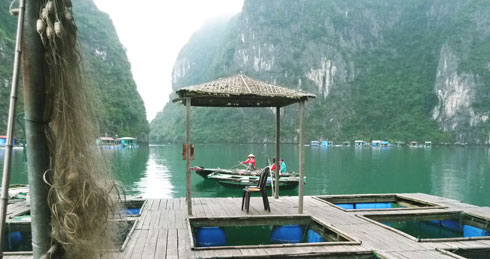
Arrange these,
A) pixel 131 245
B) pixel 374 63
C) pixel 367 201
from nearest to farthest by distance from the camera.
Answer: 1. pixel 131 245
2. pixel 367 201
3. pixel 374 63

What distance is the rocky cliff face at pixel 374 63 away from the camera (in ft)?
373

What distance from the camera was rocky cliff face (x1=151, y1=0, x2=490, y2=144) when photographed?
11356cm

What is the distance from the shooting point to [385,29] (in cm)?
15238

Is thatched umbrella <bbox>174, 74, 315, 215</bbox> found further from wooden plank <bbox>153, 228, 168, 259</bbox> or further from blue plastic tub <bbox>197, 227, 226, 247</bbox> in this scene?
wooden plank <bbox>153, 228, 168, 259</bbox>

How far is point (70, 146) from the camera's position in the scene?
1549 mm

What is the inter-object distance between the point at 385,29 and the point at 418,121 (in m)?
51.8

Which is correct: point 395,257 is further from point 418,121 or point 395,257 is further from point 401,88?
point 401,88

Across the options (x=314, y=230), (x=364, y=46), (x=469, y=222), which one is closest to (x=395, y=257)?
(x=314, y=230)

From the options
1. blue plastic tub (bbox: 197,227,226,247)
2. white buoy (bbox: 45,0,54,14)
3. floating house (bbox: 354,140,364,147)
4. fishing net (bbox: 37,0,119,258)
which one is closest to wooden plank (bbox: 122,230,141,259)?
blue plastic tub (bbox: 197,227,226,247)

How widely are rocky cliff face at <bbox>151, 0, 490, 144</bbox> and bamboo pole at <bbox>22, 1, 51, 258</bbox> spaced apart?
377 ft

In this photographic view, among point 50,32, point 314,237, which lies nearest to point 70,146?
point 50,32

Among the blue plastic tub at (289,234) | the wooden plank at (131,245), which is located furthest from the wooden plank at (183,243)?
the blue plastic tub at (289,234)

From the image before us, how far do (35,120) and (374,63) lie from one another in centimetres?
15472

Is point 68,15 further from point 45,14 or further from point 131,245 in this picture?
point 131,245
